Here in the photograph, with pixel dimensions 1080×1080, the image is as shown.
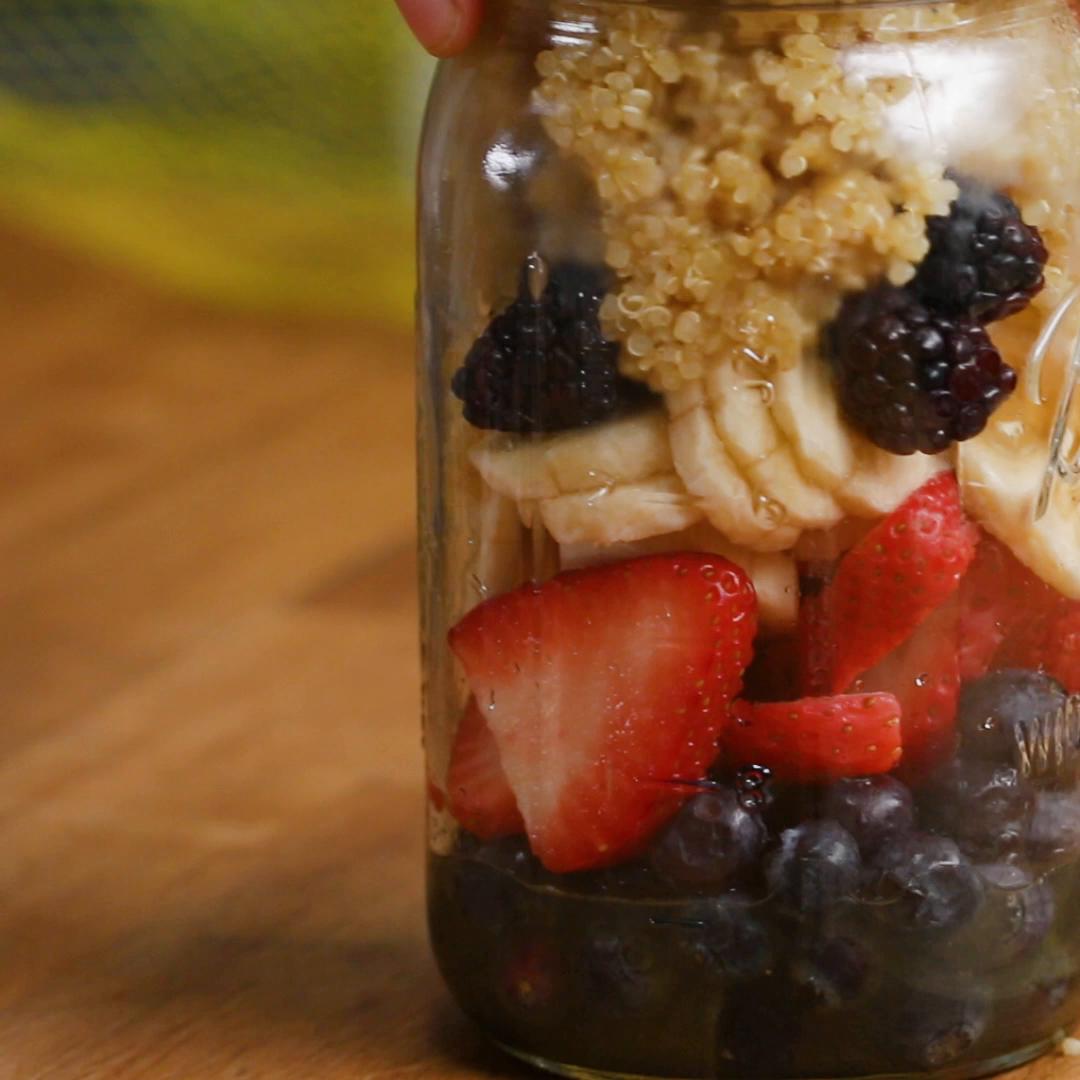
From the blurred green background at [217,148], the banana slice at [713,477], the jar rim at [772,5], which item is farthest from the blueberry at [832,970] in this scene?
the blurred green background at [217,148]

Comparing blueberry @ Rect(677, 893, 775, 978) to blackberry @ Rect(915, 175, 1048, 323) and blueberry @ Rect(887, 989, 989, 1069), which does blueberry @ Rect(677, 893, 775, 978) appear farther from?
blackberry @ Rect(915, 175, 1048, 323)

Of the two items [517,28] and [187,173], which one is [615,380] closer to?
[517,28]

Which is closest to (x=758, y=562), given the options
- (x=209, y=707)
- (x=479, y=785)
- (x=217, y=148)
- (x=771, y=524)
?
(x=771, y=524)

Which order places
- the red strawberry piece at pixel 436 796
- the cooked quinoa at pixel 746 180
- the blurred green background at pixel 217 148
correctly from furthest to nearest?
the blurred green background at pixel 217 148
the red strawberry piece at pixel 436 796
the cooked quinoa at pixel 746 180

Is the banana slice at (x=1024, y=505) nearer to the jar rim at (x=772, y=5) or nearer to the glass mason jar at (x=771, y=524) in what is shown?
the glass mason jar at (x=771, y=524)

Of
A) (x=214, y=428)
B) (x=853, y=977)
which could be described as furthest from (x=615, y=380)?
(x=214, y=428)

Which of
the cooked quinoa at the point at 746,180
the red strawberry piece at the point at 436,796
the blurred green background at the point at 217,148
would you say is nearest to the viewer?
the cooked quinoa at the point at 746,180

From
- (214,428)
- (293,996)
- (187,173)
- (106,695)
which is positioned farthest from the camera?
(187,173)

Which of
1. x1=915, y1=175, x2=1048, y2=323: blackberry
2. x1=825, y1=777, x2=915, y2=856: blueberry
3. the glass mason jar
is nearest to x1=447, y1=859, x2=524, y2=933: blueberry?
the glass mason jar
